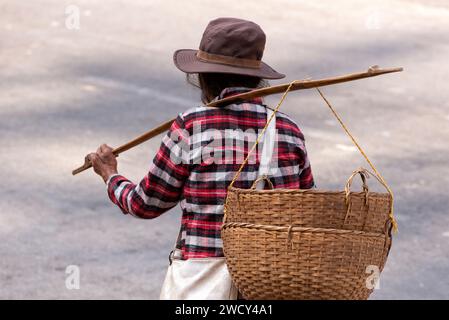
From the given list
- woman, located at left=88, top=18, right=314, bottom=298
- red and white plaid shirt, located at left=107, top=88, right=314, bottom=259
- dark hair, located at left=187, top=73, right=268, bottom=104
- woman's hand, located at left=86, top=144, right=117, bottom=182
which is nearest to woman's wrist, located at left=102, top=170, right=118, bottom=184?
woman's hand, located at left=86, top=144, right=117, bottom=182

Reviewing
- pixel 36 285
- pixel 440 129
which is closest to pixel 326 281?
pixel 36 285

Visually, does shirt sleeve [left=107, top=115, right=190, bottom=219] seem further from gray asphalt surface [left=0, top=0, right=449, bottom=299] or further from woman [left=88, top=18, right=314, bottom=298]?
gray asphalt surface [left=0, top=0, right=449, bottom=299]

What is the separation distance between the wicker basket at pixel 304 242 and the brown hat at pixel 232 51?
503 mm

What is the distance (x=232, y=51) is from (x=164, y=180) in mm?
467

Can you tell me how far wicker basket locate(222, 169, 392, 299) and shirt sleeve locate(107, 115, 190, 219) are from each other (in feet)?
1.03

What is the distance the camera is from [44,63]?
40.7ft

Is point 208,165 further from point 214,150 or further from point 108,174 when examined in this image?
point 108,174

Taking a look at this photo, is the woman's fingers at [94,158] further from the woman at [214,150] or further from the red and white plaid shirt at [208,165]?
the red and white plaid shirt at [208,165]

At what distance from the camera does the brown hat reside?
413 cm

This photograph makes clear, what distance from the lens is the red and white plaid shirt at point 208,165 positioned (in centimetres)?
401

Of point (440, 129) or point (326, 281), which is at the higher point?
point (326, 281)

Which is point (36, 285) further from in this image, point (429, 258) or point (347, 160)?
point (347, 160)

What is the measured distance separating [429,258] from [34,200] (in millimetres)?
2670

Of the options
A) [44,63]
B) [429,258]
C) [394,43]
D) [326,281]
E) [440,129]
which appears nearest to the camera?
[326,281]
